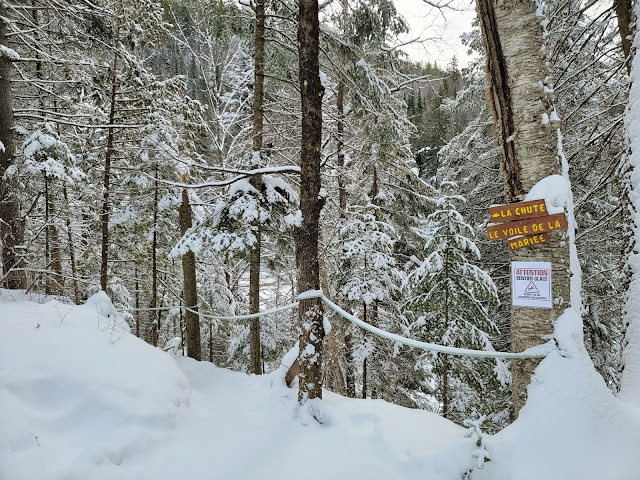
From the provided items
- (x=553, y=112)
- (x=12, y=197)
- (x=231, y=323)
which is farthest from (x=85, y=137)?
(x=553, y=112)

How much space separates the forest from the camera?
2762mm

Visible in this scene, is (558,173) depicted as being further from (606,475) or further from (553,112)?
(606,475)

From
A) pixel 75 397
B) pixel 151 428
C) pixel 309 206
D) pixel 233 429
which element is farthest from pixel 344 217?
pixel 75 397

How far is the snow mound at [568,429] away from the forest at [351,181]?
0.73ft

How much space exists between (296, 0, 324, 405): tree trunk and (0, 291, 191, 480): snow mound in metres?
1.31

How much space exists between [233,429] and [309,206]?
2.27 metres

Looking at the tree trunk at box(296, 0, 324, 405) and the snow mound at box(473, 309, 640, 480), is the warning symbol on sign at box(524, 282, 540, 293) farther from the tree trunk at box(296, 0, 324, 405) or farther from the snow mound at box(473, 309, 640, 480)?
the tree trunk at box(296, 0, 324, 405)

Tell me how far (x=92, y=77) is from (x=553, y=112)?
29.4 ft

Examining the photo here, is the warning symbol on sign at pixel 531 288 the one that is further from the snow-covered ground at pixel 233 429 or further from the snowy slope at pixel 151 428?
the snowy slope at pixel 151 428

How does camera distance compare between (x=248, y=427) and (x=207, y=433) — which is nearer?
(x=207, y=433)

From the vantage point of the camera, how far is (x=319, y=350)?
3.51m

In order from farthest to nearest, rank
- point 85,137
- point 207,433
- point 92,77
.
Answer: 1. point 85,137
2. point 92,77
3. point 207,433

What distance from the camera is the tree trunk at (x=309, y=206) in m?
3.45

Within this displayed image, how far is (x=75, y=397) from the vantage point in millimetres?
2736
